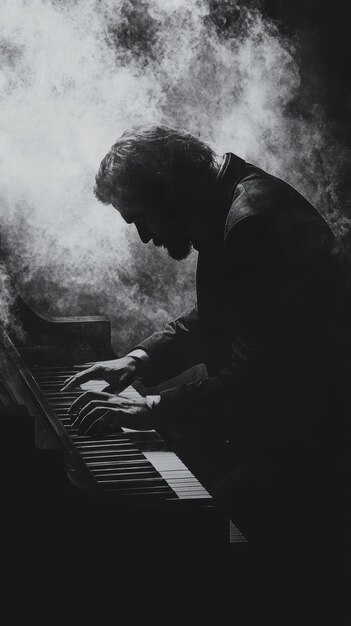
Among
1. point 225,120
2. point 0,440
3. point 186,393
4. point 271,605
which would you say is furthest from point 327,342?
point 225,120

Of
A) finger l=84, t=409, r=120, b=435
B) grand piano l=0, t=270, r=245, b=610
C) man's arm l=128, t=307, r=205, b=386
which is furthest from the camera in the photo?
man's arm l=128, t=307, r=205, b=386

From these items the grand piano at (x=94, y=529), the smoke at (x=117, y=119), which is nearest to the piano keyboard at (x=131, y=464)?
the grand piano at (x=94, y=529)

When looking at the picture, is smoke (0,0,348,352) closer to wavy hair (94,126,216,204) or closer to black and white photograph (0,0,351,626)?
black and white photograph (0,0,351,626)


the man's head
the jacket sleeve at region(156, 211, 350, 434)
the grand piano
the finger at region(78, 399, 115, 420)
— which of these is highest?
the man's head

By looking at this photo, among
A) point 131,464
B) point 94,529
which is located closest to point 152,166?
point 131,464

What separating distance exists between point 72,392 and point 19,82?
68.1 inches

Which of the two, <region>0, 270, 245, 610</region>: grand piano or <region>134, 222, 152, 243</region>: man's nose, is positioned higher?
<region>134, 222, 152, 243</region>: man's nose

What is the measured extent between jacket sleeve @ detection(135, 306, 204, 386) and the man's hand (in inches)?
20.8

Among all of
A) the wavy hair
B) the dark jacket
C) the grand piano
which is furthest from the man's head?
the grand piano

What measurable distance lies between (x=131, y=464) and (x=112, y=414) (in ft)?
0.51

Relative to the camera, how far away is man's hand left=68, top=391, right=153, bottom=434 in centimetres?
255

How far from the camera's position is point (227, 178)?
2885mm

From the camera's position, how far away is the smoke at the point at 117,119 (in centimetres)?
413

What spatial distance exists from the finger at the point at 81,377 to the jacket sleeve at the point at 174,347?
0.20 m
